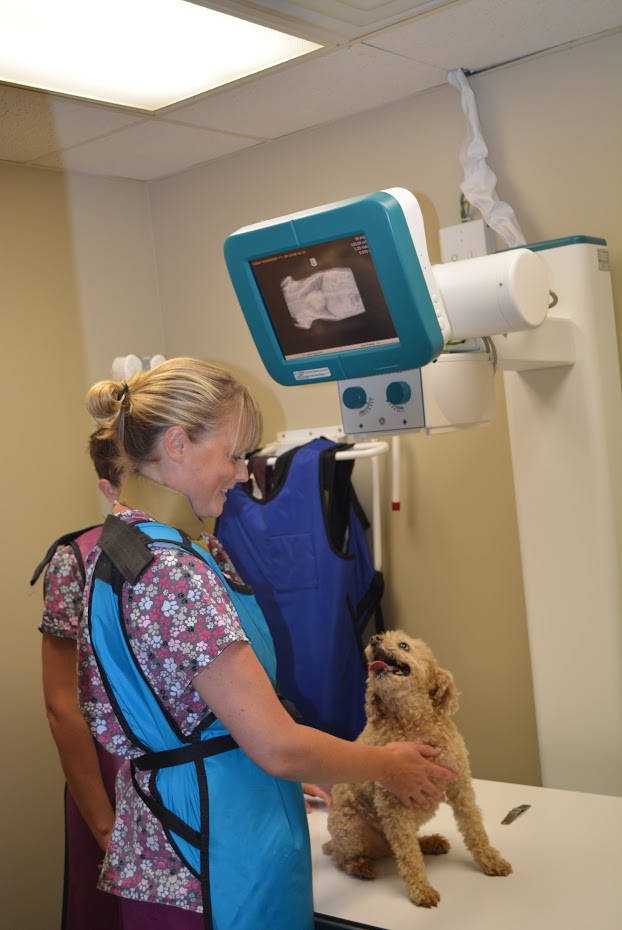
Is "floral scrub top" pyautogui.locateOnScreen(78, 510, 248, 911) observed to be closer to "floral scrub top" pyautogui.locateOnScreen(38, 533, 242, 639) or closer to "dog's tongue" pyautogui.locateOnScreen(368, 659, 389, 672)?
"dog's tongue" pyautogui.locateOnScreen(368, 659, 389, 672)

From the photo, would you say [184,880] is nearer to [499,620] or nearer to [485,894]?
[485,894]

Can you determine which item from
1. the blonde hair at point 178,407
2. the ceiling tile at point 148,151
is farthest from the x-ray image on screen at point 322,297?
the ceiling tile at point 148,151

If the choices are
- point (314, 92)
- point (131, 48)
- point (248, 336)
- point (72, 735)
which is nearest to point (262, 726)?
point (72, 735)

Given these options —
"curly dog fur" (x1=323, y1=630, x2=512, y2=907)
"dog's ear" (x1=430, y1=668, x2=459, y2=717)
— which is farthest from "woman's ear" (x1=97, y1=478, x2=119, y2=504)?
"dog's ear" (x1=430, y1=668, x2=459, y2=717)

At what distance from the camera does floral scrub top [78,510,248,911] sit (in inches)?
51.8

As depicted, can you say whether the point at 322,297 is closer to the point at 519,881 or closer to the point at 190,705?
the point at 190,705

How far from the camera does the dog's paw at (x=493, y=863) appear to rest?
1.65 m

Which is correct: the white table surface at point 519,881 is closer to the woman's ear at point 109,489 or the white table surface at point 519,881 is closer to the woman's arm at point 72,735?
the woman's arm at point 72,735

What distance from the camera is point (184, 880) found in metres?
1.39

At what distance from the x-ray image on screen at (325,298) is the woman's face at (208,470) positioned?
0.86ft

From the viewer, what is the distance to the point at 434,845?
1.75m

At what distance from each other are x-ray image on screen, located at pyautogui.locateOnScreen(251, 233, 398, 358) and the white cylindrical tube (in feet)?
0.64

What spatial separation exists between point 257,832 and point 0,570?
5.37 feet

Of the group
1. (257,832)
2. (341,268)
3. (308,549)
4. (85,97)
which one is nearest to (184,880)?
(257,832)
